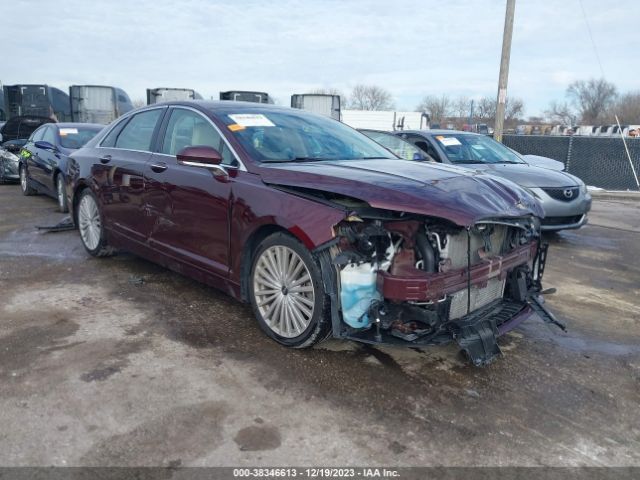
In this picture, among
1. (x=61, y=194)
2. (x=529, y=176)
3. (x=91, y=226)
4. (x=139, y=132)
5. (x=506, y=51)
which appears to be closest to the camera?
(x=139, y=132)

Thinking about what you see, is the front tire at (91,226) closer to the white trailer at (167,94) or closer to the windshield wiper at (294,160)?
the windshield wiper at (294,160)

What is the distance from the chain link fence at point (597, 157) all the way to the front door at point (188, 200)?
47.7 feet

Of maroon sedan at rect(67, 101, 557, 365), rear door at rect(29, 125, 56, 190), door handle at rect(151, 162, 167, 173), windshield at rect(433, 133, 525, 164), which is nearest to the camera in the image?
maroon sedan at rect(67, 101, 557, 365)

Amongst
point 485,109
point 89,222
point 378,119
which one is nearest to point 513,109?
point 485,109

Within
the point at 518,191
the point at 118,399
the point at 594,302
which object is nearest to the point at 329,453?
the point at 118,399

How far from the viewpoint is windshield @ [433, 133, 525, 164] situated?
7988 mm

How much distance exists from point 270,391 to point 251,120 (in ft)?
7.06

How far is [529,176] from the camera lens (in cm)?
741

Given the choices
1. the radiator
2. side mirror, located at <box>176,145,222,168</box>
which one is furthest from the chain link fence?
side mirror, located at <box>176,145,222,168</box>

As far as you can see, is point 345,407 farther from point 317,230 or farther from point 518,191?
point 518,191

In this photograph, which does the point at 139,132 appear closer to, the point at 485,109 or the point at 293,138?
the point at 293,138

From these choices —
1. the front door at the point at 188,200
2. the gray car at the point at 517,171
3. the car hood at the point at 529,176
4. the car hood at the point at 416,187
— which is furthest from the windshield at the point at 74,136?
the car hood at the point at 416,187

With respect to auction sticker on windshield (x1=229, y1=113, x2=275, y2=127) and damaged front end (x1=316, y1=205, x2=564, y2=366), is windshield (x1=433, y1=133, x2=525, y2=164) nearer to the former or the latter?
auction sticker on windshield (x1=229, y1=113, x2=275, y2=127)

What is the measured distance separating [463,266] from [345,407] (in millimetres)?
1129
